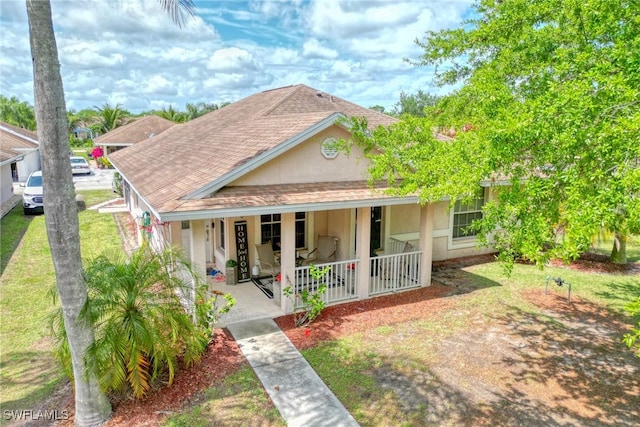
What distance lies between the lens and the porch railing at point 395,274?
11.8 m

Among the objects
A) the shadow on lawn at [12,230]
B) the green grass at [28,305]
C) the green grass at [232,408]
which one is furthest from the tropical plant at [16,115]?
the green grass at [232,408]

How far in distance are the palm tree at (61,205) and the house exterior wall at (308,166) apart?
169 inches

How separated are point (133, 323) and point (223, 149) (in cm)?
662

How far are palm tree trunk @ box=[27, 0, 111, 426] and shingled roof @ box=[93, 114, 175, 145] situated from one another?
4004 cm

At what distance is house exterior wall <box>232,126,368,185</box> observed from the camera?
10022 mm

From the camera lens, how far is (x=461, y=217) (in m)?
15.3

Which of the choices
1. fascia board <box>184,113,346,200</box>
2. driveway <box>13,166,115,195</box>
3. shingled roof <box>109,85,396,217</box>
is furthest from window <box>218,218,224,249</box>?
driveway <box>13,166,115,195</box>

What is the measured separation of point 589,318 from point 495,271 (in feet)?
12.3

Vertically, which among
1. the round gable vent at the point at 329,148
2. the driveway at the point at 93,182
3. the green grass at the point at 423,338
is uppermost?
the round gable vent at the point at 329,148

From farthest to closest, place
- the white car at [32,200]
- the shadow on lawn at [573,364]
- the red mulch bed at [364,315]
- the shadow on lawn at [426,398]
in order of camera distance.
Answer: the white car at [32,200]
the red mulch bed at [364,315]
the shadow on lawn at [573,364]
the shadow on lawn at [426,398]

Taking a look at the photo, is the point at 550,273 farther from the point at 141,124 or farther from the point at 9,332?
the point at 141,124

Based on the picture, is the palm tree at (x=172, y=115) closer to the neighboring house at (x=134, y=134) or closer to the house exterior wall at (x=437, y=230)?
the neighboring house at (x=134, y=134)

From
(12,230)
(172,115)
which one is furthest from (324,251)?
(172,115)

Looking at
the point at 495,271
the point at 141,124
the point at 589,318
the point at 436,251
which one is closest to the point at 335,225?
the point at 436,251
